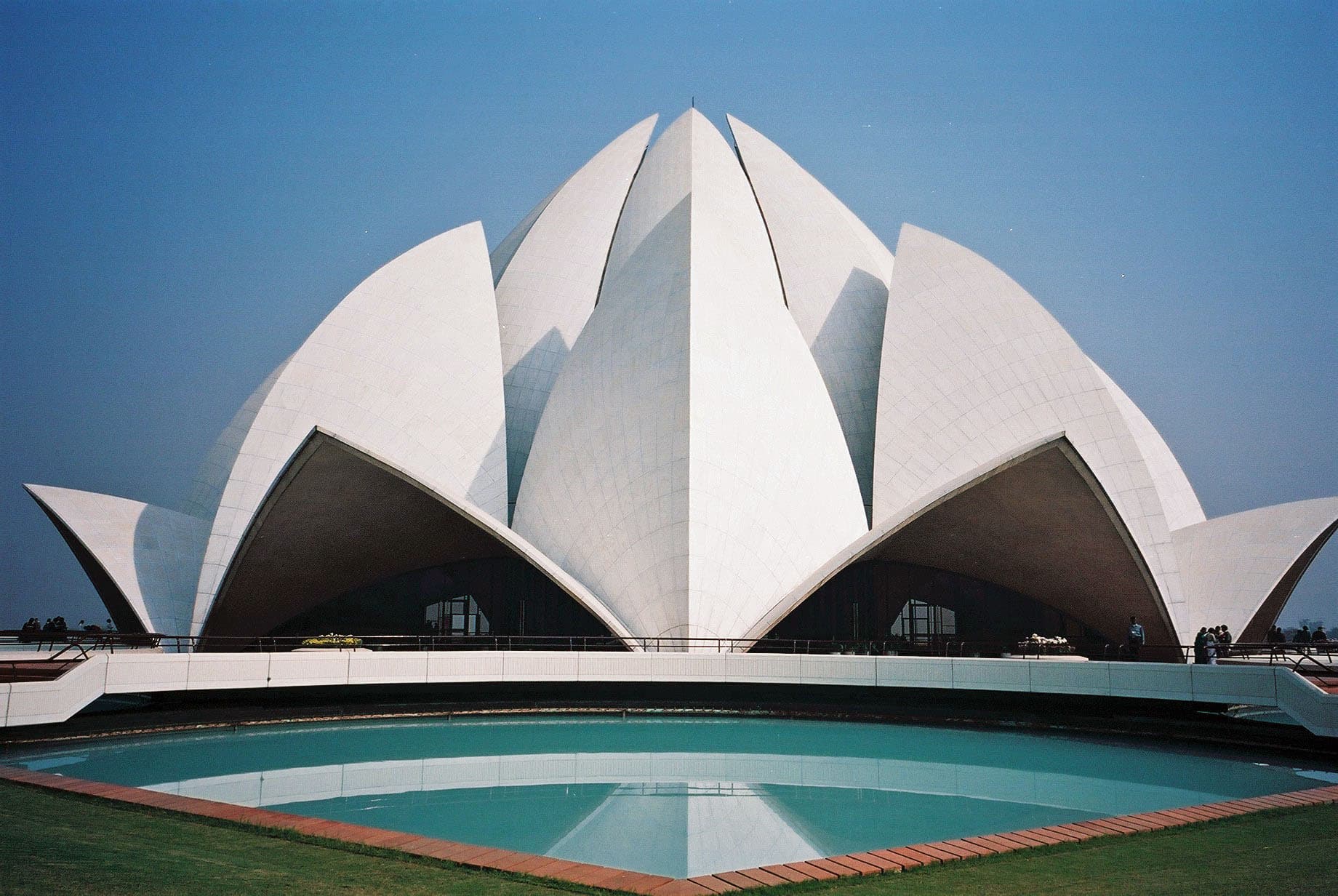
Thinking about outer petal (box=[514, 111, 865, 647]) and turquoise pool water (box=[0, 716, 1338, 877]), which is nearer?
turquoise pool water (box=[0, 716, 1338, 877])

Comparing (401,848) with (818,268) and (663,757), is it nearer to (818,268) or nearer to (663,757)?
(663,757)

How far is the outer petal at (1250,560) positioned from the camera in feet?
71.9

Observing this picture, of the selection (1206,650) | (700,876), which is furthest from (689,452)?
(700,876)

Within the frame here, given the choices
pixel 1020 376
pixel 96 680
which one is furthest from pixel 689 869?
pixel 1020 376

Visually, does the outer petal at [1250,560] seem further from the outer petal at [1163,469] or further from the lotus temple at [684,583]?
the outer petal at [1163,469]

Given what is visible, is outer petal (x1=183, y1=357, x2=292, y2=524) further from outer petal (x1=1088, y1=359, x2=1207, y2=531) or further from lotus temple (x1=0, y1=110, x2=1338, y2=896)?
outer petal (x1=1088, y1=359, x2=1207, y2=531)

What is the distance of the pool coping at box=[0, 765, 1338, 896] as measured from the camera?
440 cm

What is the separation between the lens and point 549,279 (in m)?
27.5

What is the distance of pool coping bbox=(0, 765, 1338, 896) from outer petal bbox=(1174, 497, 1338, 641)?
1716 centimetres

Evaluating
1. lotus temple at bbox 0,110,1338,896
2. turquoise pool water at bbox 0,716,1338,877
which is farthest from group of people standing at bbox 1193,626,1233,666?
turquoise pool water at bbox 0,716,1338,877

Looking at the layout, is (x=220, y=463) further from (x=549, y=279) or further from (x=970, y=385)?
(x=970, y=385)

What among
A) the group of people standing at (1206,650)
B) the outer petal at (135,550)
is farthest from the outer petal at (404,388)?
the group of people standing at (1206,650)

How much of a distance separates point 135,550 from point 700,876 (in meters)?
20.4

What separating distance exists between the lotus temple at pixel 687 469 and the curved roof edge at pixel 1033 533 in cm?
7
